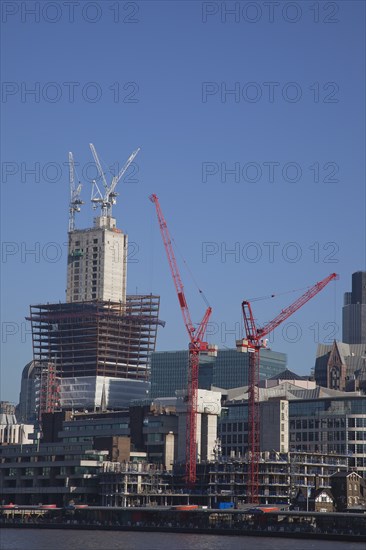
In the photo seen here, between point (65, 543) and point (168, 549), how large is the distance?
2270 cm

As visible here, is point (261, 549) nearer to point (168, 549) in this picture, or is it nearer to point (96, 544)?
point (168, 549)

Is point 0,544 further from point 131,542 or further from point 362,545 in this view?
point 362,545

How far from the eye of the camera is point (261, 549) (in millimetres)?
181000

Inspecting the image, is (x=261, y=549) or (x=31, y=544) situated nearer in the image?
(x=261, y=549)

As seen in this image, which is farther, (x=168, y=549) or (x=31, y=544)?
(x=31, y=544)

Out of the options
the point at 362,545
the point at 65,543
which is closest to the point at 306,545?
the point at 362,545

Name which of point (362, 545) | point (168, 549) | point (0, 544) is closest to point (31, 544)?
point (0, 544)

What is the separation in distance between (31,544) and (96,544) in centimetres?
1028

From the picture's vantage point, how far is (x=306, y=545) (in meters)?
191

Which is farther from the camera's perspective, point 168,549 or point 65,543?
point 65,543

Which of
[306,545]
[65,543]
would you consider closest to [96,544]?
[65,543]

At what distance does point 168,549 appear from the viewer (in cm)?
18125

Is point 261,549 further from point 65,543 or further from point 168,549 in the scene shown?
point 65,543

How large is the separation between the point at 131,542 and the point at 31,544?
15869 millimetres
